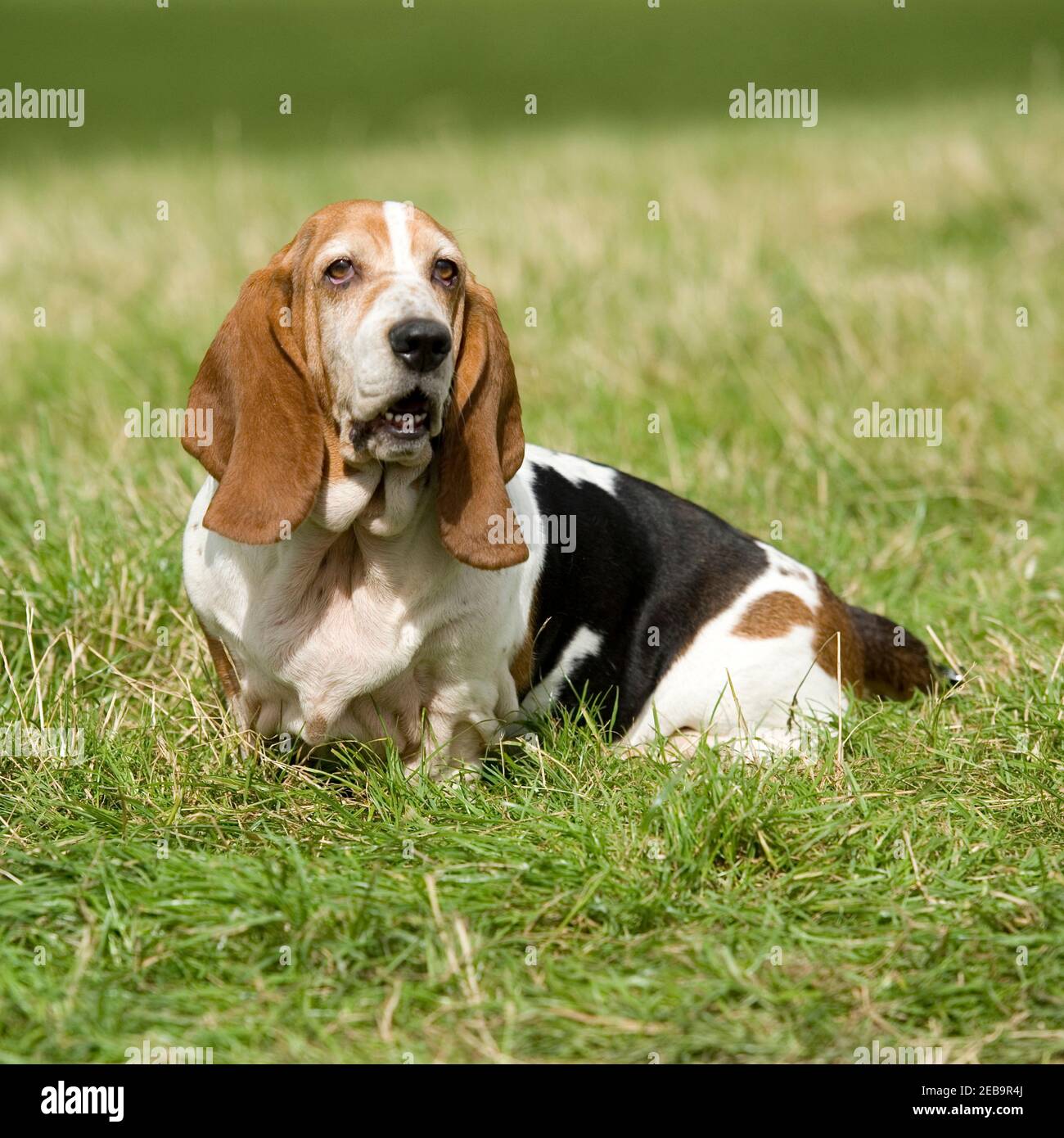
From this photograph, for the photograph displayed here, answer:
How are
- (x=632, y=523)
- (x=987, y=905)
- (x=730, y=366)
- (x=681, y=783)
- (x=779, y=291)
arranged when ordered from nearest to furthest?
(x=987, y=905)
(x=681, y=783)
(x=632, y=523)
(x=730, y=366)
(x=779, y=291)

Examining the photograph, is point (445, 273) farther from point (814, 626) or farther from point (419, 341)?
point (814, 626)

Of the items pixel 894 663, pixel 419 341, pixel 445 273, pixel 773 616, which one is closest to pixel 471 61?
pixel 894 663

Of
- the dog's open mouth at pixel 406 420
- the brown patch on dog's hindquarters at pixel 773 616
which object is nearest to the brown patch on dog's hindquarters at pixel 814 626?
the brown patch on dog's hindquarters at pixel 773 616

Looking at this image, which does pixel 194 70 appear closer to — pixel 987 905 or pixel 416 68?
pixel 416 68

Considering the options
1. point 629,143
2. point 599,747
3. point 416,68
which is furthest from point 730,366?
point 416,68

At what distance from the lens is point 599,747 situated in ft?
14.1

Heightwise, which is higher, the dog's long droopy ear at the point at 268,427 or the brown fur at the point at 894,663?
the dog's long droopy ear at the point at 268,427

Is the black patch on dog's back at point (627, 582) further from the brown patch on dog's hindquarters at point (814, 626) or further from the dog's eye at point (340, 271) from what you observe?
the dog's eye at point (340, 271)

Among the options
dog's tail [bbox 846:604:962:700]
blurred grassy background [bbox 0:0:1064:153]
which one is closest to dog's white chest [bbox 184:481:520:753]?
dog's tail [bbox 846:604:962:700]

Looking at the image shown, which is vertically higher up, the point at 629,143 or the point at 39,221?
the point at 629,143

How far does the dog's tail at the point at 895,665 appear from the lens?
4980mm

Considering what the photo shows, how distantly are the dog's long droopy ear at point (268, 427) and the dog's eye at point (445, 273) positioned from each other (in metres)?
0.38

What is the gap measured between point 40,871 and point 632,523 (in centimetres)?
209

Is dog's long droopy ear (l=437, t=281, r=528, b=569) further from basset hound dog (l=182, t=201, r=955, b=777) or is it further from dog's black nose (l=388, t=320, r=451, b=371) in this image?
dog's black nose (l=388, t=320, r=451, b=371)
